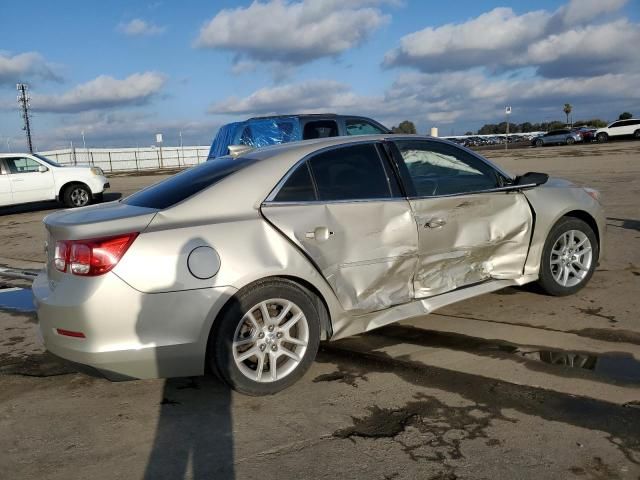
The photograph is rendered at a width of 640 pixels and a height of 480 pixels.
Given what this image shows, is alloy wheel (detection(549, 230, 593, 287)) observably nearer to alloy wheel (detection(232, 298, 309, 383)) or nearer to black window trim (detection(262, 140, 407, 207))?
black window trim (detection(262, 140, 407, 207))

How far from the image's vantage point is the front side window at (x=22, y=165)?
15.0 meters

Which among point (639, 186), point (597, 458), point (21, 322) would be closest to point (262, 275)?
point (597, 458)

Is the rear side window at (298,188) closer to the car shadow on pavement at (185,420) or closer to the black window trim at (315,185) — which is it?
the black window trim at (315,185)

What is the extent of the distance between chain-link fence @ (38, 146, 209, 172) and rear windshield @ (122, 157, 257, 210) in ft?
151

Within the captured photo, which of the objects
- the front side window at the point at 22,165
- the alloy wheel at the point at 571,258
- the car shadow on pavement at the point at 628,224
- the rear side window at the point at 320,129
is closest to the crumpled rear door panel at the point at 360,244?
the alloy wheel at the point at 571,258

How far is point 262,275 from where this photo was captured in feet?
11.4

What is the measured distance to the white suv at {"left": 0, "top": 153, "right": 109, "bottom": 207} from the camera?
49.2ft

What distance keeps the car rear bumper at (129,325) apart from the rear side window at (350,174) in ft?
3.57

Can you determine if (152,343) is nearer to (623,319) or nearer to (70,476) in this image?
(70,476)

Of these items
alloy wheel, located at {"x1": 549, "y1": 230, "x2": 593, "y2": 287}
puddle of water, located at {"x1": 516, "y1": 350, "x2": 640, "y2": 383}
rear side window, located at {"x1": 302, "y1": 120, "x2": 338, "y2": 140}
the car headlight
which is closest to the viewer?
puddle of water, located at {"x1": 516, "y1": 350, "x2": 640, "y2": 383}

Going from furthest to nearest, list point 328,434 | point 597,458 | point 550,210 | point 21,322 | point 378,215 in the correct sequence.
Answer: point 21,322, point 550,210, point 378,215, point 328,434, point 597,458

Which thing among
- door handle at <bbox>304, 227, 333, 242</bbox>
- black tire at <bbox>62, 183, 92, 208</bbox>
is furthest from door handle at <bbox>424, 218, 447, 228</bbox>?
black tire at <bbox>62, 183, 92, 208</bbox>

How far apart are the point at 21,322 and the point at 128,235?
2974 mm

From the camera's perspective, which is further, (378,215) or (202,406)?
(378,215)
